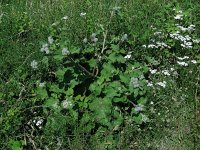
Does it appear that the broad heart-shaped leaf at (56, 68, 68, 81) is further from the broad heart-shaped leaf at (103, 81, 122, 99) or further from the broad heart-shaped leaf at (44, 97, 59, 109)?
the broad heart-shaped leaf at (103, 81, 122, 99)

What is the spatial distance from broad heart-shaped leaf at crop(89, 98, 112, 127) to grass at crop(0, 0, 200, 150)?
0.60 ft

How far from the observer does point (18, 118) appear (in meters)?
3.45

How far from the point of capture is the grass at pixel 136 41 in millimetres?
3613

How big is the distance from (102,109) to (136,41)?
1295 millimetres

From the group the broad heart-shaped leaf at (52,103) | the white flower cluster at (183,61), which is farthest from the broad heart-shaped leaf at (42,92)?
the white flower cluster at (183,61)

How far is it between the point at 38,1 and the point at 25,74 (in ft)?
7.14

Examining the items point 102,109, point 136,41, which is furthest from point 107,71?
point 136,41

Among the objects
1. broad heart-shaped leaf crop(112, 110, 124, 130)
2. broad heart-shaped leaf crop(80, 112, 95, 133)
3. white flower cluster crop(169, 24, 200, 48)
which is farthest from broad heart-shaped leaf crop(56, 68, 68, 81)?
white flower cluster crop(169, 24, 200, 48)

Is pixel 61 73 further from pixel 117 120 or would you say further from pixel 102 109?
pixel 117 120

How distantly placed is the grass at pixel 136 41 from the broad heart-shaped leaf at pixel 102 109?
7.1 inches

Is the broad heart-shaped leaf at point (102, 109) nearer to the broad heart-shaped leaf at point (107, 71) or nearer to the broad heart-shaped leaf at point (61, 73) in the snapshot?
the broad heart-shaped leaf at point (107, 71)

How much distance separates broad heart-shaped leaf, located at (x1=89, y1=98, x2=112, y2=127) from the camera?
11.8 feet

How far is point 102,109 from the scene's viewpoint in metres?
3.63

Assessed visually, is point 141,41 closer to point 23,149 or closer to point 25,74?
point 25,74
